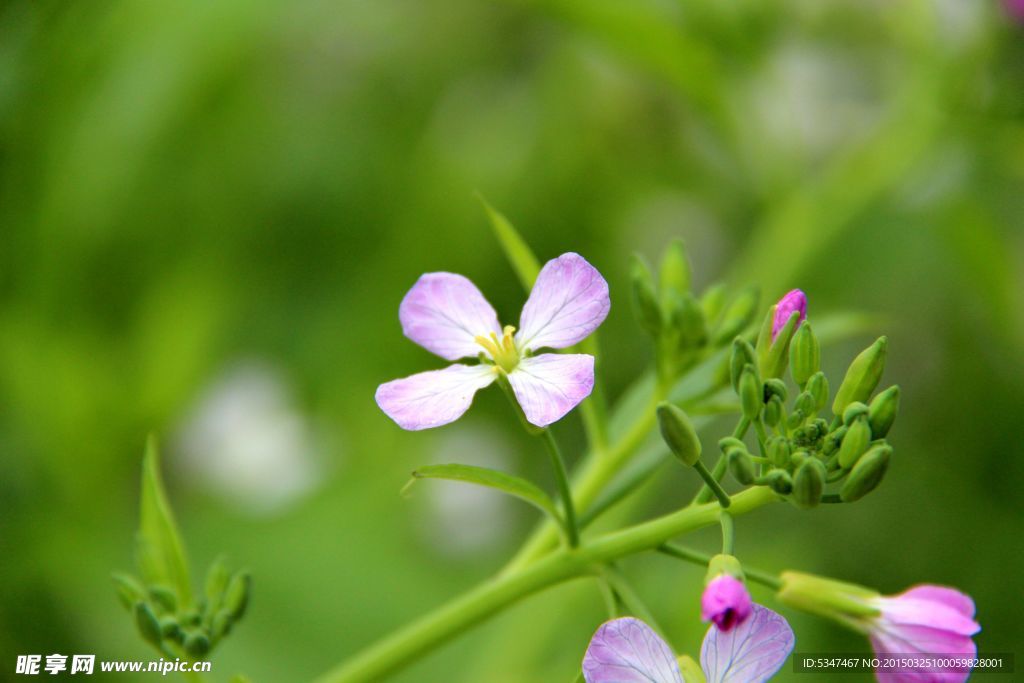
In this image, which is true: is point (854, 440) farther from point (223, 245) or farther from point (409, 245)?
point (223, 245)

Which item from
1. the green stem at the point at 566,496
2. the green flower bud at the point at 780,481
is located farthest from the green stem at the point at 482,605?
the green flower bud at the point at 780,481

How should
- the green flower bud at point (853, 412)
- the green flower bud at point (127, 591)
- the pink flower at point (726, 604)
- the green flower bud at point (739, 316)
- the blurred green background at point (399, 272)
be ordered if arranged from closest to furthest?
the pink flower at point (726, 604), the green flower bud at point (853, 412), the green flower bud at point (127, 591), the green flower bud at point (739, 316), the blurred green background at point (399, 272)

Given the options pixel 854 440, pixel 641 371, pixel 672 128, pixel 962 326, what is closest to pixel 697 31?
pixel 672 128

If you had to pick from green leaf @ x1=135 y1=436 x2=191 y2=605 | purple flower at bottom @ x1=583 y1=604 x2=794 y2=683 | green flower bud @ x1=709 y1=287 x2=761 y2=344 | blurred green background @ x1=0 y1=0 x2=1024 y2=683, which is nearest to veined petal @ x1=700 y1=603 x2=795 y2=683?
purple flower at bottom @ x1=583 y1=604 x2=794 y2=683

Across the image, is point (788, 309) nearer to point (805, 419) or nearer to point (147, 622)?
point (805, 419)

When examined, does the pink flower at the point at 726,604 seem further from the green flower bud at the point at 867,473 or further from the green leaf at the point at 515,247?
the green leaf at the point at 515,247

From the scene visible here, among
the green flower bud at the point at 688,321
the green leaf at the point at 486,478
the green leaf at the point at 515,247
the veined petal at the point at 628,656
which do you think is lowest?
the veined petal at the point at 628,656

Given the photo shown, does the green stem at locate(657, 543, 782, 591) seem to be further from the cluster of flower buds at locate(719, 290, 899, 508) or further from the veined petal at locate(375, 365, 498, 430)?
the veined petal at locate(375, 365, 498, 430)
